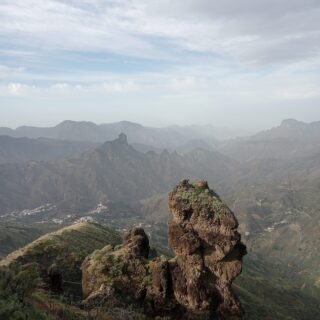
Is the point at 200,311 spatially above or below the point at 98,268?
below

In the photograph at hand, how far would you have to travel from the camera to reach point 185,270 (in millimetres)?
64688

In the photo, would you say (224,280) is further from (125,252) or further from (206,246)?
(125,252)

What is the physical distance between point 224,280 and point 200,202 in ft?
40.9

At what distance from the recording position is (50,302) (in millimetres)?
49562

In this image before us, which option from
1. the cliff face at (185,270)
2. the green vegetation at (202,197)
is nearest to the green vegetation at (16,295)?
the cliff face at (185,270)

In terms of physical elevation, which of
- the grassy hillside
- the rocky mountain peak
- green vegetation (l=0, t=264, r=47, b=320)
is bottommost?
the grassy hillside

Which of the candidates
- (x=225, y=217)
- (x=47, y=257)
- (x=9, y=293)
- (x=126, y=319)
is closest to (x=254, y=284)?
(x=47, y=257)

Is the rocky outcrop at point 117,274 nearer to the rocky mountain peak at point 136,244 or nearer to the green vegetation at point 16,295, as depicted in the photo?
the rocky mountain peak at point 136,244

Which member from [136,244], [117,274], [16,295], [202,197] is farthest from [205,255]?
[16,295]

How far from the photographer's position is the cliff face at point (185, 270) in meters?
62.5

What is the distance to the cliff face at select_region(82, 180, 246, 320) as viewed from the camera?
2459 inches

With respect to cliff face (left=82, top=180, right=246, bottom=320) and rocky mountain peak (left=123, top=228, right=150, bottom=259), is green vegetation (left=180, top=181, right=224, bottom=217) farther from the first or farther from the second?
rocky mountain peak (left=123, top=228, right=150, bottom=259)

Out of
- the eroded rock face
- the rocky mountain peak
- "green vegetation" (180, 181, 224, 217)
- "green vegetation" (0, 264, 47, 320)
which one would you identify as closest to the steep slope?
the rocky mountain peak

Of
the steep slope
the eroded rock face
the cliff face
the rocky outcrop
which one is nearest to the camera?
the cliff face
